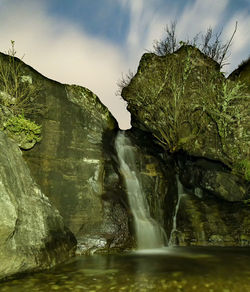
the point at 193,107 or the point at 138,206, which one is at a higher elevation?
the point at 193,107

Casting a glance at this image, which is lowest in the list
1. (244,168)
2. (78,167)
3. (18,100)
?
(78,167)

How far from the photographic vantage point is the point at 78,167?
1153 centimetres

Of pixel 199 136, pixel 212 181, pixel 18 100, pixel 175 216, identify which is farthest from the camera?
pixel 212 181

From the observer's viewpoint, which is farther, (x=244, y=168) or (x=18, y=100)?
(x=244, y=168)

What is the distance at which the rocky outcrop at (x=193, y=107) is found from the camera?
14.3 meters

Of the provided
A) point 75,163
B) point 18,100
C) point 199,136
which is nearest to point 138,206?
point 75,163

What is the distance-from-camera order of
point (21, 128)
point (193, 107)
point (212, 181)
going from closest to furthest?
point (21, 128)
point (193, 107)
point (212, 181)

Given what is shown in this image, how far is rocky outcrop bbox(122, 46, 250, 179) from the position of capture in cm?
1434

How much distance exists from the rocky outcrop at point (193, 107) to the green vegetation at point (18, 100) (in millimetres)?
6790

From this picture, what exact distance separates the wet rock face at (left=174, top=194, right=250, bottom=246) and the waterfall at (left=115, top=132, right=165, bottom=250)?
1993 mm

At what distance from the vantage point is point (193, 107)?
49.7ft

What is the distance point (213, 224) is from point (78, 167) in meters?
8.04

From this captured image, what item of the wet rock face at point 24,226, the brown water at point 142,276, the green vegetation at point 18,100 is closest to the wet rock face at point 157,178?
the brown water at point 142,276

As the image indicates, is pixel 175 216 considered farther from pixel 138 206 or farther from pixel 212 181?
pixel 212 181
